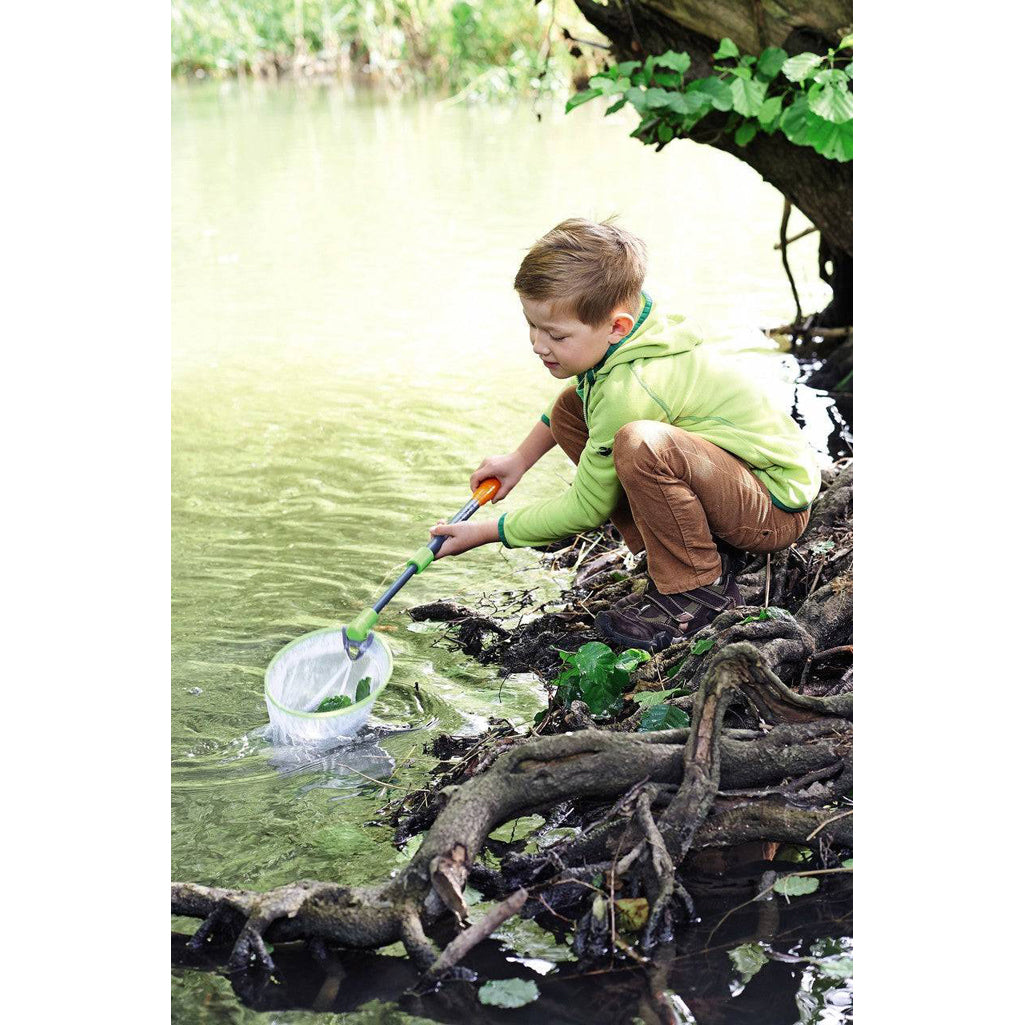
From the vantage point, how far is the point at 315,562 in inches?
152

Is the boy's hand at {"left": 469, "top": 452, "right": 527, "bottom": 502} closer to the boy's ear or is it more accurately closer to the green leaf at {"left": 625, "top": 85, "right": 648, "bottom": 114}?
the boy's ear

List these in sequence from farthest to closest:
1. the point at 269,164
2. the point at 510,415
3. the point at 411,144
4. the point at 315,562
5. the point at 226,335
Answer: the point at 411,144 < the point at 269,164 < the point at 226,335 < the point at 510,415 < the point at 315,562

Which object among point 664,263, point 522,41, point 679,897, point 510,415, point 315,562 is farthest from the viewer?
point 522,41

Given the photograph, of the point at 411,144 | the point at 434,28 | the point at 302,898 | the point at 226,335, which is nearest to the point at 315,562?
the point at 302,898

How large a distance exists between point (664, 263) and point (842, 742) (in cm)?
559

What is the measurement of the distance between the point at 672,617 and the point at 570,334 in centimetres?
72

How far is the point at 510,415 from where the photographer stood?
17.0 feet

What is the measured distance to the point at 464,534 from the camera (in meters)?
3.00

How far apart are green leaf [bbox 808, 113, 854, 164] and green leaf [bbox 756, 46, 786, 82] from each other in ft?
→ 0.82

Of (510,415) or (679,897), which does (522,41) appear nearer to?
(510,415)

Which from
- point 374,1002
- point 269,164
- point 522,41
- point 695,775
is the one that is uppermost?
point 522,41

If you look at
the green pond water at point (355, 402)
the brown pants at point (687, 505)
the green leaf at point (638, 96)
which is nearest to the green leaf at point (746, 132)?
the green leaf at point (638, 96)

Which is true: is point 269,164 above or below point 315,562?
above

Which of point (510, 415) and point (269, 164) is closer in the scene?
point (510, 415)
